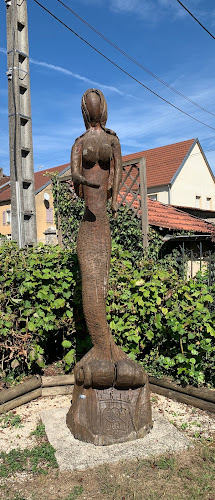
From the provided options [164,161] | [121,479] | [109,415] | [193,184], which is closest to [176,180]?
[164,161]

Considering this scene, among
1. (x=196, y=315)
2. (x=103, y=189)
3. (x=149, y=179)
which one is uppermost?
(x=149, y=179)

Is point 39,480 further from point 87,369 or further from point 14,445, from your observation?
point 87,369

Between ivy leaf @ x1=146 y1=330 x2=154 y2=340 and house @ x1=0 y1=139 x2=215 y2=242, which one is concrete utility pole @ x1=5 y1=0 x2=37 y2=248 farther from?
house @ x1=0 y1=139 x2=215 y2=242

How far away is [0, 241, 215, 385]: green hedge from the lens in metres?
4.51

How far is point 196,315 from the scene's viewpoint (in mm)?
4414

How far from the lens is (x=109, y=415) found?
3.40 metres

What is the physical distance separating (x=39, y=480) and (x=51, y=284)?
241 cm

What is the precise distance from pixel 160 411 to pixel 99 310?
63.1 inches

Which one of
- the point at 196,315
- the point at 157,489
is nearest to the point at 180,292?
the point at 196,315

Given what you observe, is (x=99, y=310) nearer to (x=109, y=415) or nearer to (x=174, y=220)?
(x=109, y=415)

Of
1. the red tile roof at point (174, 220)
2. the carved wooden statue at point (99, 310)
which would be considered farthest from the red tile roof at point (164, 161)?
the carved wooden statue at point (99, 310)

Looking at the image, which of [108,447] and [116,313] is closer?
[108,447]

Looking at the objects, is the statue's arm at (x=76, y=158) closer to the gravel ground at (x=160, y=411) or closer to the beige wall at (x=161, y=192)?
the gravel ground at (x=160, y=411)

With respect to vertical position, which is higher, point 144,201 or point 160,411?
point 144,201
